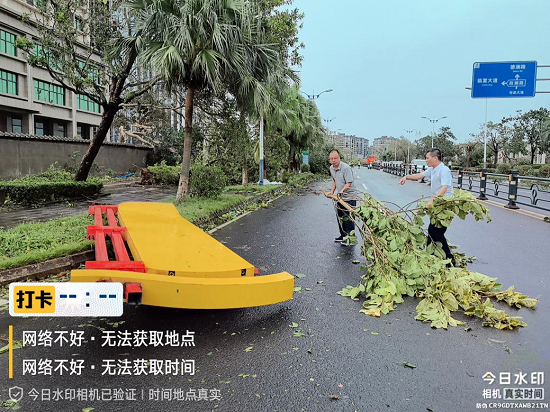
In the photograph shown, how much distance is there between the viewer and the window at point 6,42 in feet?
104

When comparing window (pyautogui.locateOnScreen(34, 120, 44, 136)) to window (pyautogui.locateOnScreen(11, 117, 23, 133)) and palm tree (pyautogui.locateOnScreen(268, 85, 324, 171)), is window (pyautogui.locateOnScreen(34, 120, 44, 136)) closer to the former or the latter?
window (pyautogui.locateOnScreen(11, 117, 23, 133))

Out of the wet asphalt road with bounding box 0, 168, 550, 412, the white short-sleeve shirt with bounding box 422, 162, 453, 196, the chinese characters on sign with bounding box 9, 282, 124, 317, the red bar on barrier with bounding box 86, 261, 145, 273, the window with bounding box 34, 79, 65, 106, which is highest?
the window with bounding box 34, 79, 65, 106

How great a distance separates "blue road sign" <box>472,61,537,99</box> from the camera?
2178cm

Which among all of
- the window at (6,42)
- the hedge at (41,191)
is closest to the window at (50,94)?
the window at (6,42)

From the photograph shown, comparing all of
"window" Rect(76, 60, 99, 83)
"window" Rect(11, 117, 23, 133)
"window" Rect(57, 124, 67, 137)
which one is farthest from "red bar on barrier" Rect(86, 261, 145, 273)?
"window" Rect(57, 124, 67, 137)

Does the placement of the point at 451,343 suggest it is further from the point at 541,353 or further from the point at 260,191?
the point at 260,191

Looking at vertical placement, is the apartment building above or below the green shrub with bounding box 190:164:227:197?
above

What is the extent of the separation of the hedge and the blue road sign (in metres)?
19.9

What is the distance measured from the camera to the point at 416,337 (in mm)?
3963

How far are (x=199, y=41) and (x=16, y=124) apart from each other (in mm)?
30127

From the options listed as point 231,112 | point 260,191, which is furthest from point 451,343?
point 260,191

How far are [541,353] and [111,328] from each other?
3815 millimetres

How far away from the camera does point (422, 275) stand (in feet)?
16.9

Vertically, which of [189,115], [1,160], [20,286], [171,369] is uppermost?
[189,115]
